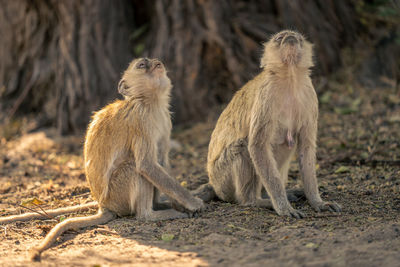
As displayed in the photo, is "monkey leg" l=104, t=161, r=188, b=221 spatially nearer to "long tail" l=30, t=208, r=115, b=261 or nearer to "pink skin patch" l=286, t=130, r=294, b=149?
"long tail" l=30, t=208, r=115, b=261

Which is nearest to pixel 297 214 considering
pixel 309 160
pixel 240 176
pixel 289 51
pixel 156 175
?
pixel 309 160

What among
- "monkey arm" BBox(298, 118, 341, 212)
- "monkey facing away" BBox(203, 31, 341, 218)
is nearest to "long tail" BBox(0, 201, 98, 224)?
"monkey facing away" BBox(203, 31, 341, 218)

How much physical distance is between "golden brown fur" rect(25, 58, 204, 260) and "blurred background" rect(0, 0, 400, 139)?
4424 mm

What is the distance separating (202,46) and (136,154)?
16.4 ft

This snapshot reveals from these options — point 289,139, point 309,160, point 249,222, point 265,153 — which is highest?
point 289,139

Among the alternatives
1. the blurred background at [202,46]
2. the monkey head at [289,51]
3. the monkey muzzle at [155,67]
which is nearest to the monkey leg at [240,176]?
the monkey head at [289,51]

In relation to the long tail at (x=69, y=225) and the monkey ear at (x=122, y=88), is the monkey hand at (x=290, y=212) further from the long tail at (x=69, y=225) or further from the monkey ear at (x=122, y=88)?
the monkey ear at (x=122, y=88)

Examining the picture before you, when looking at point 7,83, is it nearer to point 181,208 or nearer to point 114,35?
point 114,35

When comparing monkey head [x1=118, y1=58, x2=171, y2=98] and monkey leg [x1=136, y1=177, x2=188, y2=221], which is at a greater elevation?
monkey head [x1=118, y1=58, x2=171, y2=98]

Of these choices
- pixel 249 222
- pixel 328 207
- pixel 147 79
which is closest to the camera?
pixel 249 222

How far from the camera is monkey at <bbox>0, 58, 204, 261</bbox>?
5289 millimetres

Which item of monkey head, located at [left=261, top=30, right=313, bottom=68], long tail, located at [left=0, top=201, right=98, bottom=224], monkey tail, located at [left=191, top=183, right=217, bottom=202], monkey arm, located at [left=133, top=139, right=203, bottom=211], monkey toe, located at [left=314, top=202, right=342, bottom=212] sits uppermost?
monkey head, located at [left=261, top=30, right=313, bottom=68]

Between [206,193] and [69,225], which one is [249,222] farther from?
[69,225]

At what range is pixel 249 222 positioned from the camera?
5000 millimetres
